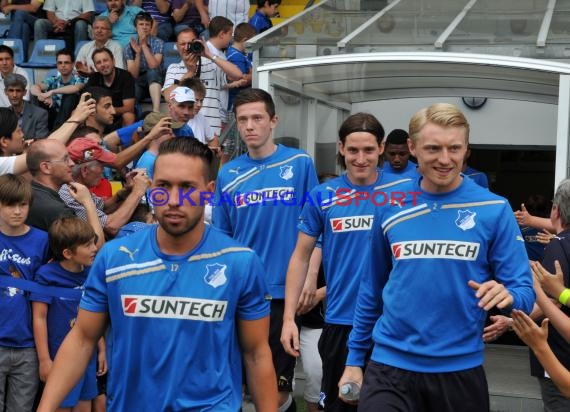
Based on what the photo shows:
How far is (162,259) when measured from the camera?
4.09 metres

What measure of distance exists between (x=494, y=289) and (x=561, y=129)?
4.72m

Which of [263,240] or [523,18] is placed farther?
[523,18]

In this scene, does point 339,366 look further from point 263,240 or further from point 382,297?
point 382,297

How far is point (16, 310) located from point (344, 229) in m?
2.25

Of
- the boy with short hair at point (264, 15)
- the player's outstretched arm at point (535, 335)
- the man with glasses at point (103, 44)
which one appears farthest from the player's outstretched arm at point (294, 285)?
the boy with short hair at point (264, 15)

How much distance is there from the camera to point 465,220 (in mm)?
4605

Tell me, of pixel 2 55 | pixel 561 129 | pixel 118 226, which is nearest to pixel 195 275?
pixel 118 226

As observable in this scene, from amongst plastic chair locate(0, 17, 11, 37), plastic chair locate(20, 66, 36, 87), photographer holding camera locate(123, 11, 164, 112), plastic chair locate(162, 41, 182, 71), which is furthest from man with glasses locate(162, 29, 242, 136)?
plastic chair locate(0, 17, 11, 37)

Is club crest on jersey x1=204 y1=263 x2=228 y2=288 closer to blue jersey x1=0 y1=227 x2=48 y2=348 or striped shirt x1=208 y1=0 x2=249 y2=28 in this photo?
blue jersey x1=0 y1=227 x2=48 y2=348

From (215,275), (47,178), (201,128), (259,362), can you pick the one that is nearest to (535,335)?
(259,362)

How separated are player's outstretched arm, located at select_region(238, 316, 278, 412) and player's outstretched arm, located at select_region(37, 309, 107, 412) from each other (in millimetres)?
588

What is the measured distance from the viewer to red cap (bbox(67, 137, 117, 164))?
7.93 metres

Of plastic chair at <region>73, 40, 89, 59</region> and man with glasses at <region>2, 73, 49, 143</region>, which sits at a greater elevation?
plastic chair at <region>73, 40, 89, 59</region>

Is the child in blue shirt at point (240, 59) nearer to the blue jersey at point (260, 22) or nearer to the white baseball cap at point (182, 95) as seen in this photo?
the blue jersey at point (260, 22)
